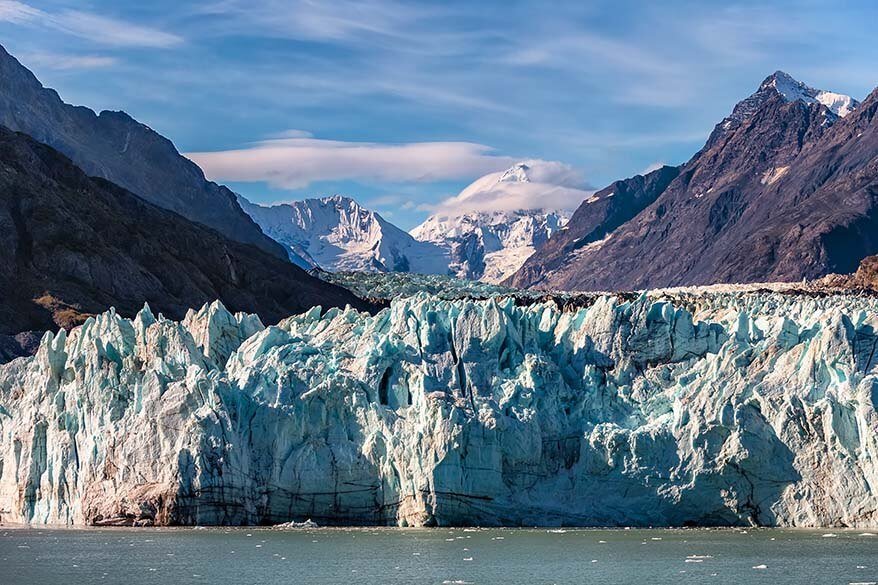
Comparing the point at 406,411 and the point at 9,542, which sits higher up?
the point at 406,411

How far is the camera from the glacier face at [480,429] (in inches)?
1831

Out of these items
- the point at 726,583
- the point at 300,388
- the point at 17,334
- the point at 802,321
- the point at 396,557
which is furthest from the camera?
the point at 17,334

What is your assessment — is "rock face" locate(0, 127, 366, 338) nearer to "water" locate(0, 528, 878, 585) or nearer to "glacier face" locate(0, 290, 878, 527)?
"glacier face" locate(0, 290, 878, 527)

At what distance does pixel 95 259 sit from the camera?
126188 millimetres

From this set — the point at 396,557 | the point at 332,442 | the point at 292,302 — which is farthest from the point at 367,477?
the point at 292,302

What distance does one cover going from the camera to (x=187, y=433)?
47625 millimetres

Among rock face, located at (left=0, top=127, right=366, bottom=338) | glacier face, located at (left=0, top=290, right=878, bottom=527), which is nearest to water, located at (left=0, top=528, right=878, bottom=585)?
glacier face, located at (left=0, top=290, right=878, bottom=527)

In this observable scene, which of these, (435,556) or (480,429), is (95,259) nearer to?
(480,429)

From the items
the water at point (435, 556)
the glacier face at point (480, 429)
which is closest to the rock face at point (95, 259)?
the glacier face at point (480, 429)

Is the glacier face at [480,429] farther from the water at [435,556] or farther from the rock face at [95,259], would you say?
the rock face at [95,259]

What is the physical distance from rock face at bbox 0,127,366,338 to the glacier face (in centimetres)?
5024

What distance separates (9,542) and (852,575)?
26646 millimetres

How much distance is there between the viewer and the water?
128 ft

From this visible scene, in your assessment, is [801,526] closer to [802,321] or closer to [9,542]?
[802,321]
